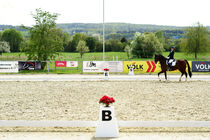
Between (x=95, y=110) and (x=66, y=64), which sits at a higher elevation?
(x=66, y=64)

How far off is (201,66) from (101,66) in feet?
33.5

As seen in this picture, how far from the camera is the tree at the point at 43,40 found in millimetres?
Answer: 28391

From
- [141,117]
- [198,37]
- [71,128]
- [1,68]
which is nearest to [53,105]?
[71,128]

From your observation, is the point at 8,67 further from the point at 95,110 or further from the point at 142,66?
the point at 95,110

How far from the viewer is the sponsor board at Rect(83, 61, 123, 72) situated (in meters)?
24.2

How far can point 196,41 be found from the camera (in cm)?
4825

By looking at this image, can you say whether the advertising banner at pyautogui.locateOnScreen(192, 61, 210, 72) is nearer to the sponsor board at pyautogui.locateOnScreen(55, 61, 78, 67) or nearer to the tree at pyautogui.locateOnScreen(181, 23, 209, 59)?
the sponsor board at pyautogui.locateOnScreen(55, 61, 78, 67)

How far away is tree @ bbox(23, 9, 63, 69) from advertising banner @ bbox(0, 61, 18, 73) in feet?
15.0

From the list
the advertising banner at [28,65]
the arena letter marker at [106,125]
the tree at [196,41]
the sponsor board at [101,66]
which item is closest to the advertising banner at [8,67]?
the advertising banner at [28,65]

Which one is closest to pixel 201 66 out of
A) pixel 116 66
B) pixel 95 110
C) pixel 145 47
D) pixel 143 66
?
pixel 143 66

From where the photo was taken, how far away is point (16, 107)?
8.96 meters

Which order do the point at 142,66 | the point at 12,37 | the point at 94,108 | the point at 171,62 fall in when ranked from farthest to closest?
the point at 12,37, the point at 142,66, the point at 171,62, the point at 94,108

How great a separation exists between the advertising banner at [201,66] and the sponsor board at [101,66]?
7.46m

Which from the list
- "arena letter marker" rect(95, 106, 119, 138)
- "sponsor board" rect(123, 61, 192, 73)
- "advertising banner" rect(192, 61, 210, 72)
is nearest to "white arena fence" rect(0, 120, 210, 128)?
"arena letter marker" rect(95, 106, 119, 138)
